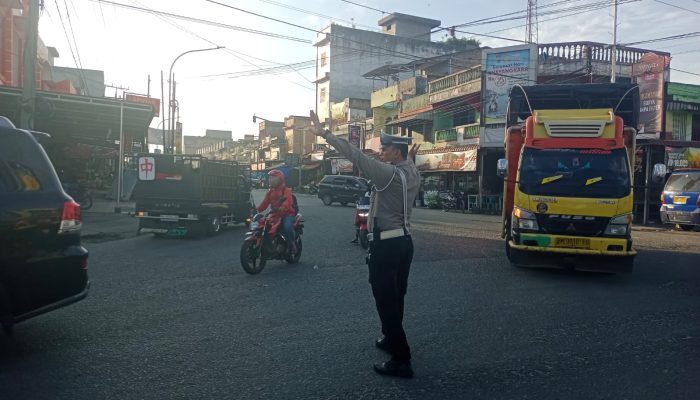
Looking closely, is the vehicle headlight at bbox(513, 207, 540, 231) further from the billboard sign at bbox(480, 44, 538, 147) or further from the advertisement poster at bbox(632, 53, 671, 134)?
the billboard sign at bbox(480, 44, 538, 147)

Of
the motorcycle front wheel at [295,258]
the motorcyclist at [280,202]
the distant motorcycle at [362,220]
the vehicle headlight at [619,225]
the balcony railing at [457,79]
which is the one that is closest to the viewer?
the vehicle headlight at [619,225]

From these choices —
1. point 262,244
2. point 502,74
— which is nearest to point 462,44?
point 502,74

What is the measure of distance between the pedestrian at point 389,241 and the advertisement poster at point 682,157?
21.9m

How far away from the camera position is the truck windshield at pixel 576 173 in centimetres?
852

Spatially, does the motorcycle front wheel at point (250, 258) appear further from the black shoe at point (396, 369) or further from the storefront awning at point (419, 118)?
the storefront awning at point (419, 118)

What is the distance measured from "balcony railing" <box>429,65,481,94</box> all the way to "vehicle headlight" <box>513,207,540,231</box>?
72.5 feet

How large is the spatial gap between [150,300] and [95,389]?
9.50 ft

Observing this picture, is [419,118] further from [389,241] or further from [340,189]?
[389,241]

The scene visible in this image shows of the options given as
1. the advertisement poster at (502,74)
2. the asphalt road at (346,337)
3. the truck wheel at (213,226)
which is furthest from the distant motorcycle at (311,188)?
the asphalt road at (346,337)

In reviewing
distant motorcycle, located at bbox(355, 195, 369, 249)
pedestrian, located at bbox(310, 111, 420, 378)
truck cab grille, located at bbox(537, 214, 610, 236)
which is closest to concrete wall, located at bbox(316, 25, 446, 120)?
distant motorcycle, located at bbox(355, 195, 369, 249)

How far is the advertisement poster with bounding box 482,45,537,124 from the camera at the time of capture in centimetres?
2717

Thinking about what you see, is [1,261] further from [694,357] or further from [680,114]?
[680,114]

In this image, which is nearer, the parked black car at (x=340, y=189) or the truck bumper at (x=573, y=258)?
the truck bumper at (x=573, y=258)

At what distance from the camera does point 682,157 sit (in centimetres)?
2220
